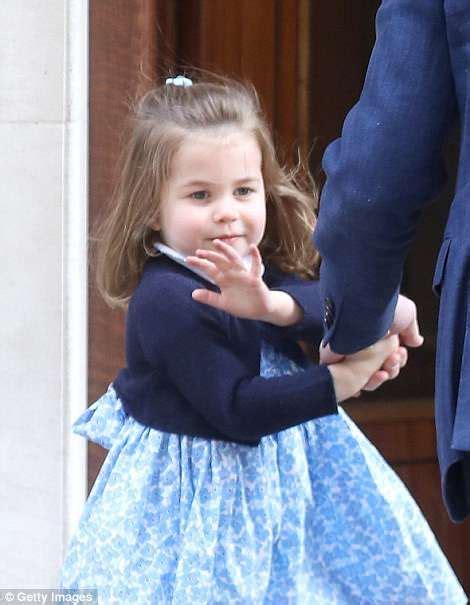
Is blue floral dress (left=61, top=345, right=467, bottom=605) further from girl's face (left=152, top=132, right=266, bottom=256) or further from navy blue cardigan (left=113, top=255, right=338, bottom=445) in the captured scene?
girl's face (left=152, top=132, right=266, bottom=256)

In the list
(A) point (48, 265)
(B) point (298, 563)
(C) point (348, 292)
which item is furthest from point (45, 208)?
(C) point (348, 292)

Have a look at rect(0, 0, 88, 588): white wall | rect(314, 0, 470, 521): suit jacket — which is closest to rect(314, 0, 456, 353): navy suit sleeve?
rect(314, 0, 470, 521): suit jacket

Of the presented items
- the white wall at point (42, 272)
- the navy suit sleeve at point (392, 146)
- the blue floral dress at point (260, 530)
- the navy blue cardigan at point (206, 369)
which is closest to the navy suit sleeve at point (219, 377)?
the navy blue cardigan at point (206, 369)

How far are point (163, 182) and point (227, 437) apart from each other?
56 centimetres

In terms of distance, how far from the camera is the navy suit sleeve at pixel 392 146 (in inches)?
70.3

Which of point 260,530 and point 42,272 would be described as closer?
point 260,530

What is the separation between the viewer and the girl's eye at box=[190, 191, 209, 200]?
9.06 feet

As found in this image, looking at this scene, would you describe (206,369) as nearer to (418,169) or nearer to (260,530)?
(260,530)

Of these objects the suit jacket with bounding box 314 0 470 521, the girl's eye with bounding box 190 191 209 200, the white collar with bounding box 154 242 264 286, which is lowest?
the white collar with bounding box 154 242 264 286

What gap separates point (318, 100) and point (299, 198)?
1481 mm

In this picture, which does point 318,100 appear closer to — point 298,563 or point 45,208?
point 45,208

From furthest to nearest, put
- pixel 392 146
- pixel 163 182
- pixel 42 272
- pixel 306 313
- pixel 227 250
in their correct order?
pixel 42 272 < pixel 163 182 < pixel 306 313 < pixel 227 250 < pixel 392 146

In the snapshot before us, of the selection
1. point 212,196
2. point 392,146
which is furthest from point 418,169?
point 212,196

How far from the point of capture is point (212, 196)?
9.04 feet
